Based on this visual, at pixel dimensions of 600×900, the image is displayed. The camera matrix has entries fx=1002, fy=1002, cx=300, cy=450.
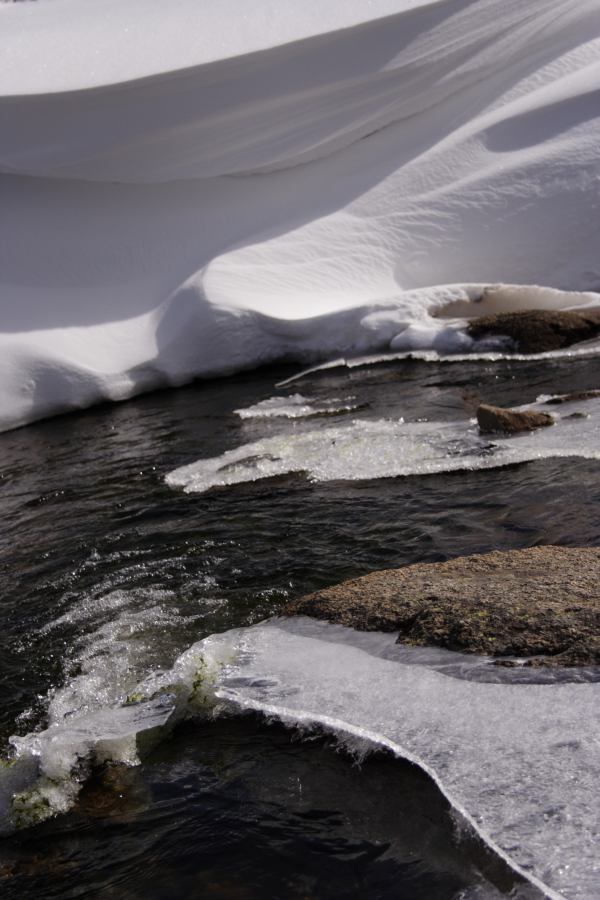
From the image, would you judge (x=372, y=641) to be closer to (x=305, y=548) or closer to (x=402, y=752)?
(x=402, y=752)

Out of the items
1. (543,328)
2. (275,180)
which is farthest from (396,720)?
(275,180)

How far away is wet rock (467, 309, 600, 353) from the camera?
28.1ft

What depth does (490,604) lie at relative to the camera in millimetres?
3555

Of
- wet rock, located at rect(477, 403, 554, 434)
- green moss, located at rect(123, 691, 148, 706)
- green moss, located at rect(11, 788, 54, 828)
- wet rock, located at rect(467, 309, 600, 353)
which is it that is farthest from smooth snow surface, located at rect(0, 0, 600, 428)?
green moss, located at rect(11, 788, 54, 828)

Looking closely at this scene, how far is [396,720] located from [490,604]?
635 mm

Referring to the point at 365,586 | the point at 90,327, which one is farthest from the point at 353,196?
the point at 365,586

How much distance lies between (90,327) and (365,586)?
6.66 m

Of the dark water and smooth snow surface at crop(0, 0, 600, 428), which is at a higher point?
smooth snow surface at crop(0, 0, 600, 428)

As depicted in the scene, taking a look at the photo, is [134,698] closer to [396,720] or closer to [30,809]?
[30,809]

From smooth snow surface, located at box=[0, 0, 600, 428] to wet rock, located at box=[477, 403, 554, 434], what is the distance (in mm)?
3098

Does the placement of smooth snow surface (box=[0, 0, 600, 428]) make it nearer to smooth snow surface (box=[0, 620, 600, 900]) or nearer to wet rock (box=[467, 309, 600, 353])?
wet rock (box=[467, 309, 600, 353])

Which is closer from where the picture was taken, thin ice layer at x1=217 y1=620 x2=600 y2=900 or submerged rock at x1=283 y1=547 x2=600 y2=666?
thin ice layer at x1=217 y1=620 x2=600 y2=900

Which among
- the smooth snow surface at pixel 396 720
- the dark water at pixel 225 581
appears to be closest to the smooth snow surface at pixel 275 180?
the dark water at pixel 225 581

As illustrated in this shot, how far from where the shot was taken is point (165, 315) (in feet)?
33.1
